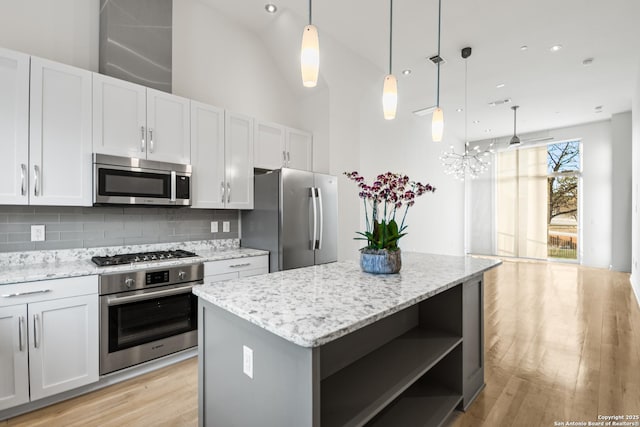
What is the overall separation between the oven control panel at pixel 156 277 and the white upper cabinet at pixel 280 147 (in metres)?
1.59

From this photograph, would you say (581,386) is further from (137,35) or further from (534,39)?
(137,35)

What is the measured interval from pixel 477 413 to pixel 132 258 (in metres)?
2.85

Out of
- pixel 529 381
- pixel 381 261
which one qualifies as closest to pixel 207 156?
pixel 381 261

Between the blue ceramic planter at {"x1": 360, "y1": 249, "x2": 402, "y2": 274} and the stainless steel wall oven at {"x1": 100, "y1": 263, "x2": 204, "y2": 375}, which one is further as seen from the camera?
the stainless steel wall oven at {"x1": 100, "y1": 263, "x2": 204, "y2": 375}

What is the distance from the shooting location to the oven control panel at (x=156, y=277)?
244cm

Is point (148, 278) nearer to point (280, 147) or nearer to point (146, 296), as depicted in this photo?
point (146, 296)

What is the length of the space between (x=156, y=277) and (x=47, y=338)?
2.40 ft

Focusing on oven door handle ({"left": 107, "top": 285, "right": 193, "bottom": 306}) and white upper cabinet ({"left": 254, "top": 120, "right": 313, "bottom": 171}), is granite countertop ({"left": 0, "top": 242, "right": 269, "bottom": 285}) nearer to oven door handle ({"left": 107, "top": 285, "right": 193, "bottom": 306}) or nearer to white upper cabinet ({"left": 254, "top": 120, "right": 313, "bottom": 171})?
oven door handle ({"left": 107, "top": 285, "right": 193, "bottom": 306})

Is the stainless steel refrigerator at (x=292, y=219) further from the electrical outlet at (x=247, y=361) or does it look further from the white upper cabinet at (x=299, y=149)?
the electrical outlet at (x=247, y=361)

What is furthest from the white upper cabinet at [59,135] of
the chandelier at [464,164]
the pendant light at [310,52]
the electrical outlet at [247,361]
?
the chandelier at [464,164]

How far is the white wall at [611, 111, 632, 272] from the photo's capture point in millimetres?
6496

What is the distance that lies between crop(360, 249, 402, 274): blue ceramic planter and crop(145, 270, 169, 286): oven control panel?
1679mm

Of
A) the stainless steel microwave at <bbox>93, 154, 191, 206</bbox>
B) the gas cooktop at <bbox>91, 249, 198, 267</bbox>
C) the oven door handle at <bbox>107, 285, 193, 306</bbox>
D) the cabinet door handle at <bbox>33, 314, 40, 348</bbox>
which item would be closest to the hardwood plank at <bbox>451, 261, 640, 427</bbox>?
the oven door handle at <bbox>107, 285, 193, 306</bbox>

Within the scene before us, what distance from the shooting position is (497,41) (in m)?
3.87
